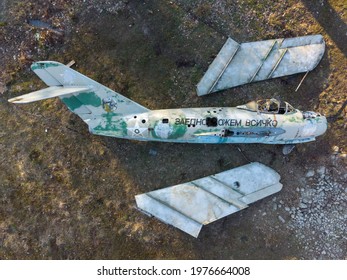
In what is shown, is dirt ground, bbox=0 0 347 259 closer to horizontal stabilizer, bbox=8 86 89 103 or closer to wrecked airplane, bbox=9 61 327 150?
wrecked airplane, bbox=9 61 327 150

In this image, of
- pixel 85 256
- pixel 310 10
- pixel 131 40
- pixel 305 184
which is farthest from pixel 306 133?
pixel 85 256

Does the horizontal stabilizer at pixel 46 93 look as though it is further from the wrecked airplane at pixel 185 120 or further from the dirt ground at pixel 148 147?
the dirt ground at pixel 148 147

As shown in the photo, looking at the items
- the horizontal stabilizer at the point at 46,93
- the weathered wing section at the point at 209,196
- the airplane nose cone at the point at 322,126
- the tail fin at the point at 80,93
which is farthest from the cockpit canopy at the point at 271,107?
the horizontal stabilizer at the point at 46,93

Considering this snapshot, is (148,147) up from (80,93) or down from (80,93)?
down

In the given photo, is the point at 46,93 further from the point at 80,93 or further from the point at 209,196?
the point at 209,196

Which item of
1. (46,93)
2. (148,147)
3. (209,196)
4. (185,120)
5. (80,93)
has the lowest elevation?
(209,196)

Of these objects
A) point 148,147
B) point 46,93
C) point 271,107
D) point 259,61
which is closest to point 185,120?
point 148,147

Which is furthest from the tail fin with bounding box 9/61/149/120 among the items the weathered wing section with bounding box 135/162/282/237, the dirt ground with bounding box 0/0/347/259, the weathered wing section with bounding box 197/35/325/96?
the weathered wing section with bounding box 135/162/282/237
